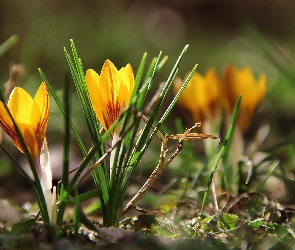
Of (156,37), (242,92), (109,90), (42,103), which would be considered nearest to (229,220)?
(109,90)

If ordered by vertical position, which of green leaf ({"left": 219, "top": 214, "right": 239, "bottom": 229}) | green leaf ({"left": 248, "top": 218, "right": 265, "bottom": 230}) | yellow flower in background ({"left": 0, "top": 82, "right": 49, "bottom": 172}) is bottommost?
green leaf ({"left": 248, "top": 218, "right": 265, "bottom": 230})

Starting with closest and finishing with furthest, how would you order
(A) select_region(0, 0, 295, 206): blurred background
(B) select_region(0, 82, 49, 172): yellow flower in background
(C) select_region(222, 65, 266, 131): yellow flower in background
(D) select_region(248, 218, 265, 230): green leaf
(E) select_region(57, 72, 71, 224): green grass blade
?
(E) select_region(57, 72, 71, 224): green grass blade < (B) select_region(0, 82, 49, 172): yellow flower in background < (D) select_region(248, 218, 265, 230): green leaf < (C) select_region(222, 65, 266, 131): yellow flower in background < (A) select_region(0, 0, 295, 206): blurred background

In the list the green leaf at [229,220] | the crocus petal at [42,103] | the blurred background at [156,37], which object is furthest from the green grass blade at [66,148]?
the blurred background at [156,37]

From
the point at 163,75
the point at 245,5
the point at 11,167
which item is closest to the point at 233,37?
the point at 245,5

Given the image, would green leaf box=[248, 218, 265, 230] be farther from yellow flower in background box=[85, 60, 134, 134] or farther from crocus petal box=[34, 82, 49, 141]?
crocus petal box=[34, 82, 49, 141]

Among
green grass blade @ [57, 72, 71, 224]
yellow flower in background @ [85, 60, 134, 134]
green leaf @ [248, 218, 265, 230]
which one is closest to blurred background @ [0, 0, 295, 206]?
green leaf @ [248, 218, 265, 230]

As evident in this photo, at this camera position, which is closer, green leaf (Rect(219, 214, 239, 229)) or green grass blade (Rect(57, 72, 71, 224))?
green grass blade (Rect(57, 72, 71, 224))

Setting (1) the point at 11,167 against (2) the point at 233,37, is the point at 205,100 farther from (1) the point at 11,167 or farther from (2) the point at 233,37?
(2) the point at 233,37
